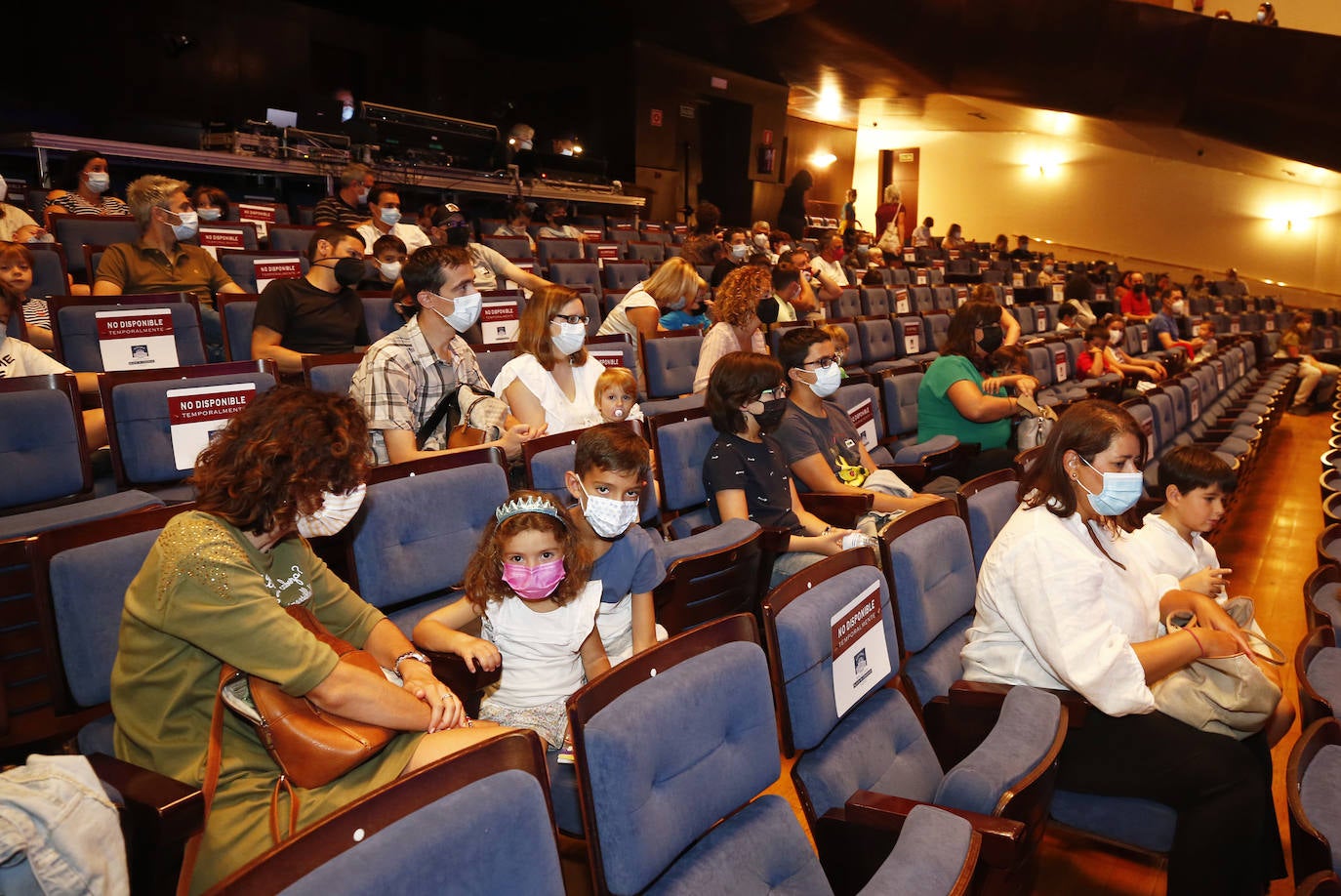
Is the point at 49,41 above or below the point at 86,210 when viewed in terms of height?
above

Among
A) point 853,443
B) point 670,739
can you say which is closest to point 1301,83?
point 853,443

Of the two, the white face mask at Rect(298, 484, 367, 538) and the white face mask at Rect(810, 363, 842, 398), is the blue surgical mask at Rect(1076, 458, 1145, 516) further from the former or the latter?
the white face mask at Rect(298, 484, 367, 538)

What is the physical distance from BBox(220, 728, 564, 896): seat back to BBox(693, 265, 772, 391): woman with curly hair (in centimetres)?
322

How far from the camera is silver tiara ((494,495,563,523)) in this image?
195 cm

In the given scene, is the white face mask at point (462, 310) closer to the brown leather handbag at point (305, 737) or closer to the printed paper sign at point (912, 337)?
the brown leather handbag at point (305, 737)

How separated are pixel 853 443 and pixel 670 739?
242 centimetres

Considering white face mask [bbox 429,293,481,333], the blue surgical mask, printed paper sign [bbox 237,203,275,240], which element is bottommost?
the blue surgical mask

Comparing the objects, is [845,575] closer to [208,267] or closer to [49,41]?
[208,267]

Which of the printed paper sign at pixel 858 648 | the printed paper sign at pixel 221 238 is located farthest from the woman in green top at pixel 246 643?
the printed paper sign at pixel 221 238

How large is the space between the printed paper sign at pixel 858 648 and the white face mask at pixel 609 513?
2.02 feet

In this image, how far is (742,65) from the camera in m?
14.5

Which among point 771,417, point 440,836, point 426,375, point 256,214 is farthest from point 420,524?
point 256,214

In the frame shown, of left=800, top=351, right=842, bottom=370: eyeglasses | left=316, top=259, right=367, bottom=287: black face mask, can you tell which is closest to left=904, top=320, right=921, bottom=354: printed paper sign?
left=800, top=351, right=842, bottom=370: eyeglasses

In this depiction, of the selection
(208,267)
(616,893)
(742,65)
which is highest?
(742,65)
